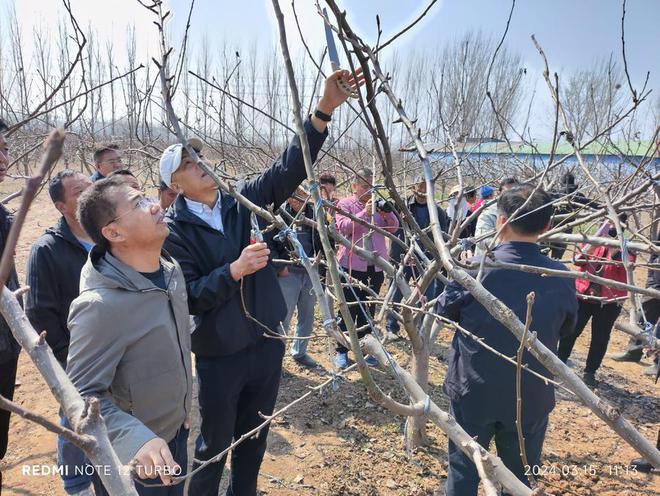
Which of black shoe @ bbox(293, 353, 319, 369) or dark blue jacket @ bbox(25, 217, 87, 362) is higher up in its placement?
dark blue jacket @ bbox(25, 217, 87, 362)

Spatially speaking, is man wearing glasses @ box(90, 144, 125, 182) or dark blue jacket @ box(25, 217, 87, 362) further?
man wearing glasses @ box(90, 144, 125, 182)

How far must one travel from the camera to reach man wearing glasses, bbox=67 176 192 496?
139 cm

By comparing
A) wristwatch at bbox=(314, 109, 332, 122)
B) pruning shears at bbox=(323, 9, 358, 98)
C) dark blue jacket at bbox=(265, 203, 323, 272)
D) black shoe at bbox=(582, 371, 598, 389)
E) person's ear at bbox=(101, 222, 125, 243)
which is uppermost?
wristwatch at bbox=(314, 109, 332, 122)

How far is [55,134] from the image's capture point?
13.4 inches

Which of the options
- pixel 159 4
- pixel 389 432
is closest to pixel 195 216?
pixel 159 4

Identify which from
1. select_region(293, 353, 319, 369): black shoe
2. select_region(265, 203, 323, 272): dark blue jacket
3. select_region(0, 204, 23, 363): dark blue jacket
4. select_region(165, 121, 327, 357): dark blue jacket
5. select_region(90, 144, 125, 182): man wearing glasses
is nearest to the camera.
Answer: select_region(165, 121, 327, 357): dark blue jacket

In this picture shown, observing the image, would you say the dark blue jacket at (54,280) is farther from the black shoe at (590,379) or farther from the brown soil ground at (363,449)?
the black shoe at (590,379)

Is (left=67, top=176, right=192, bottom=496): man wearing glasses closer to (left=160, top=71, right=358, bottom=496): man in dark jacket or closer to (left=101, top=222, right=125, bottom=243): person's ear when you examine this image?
(left=101, top=222, right=125, bottom=243): person's ear

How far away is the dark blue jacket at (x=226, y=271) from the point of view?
1879 millimetres

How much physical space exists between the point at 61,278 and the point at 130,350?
96 centimetres

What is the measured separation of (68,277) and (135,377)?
99cm

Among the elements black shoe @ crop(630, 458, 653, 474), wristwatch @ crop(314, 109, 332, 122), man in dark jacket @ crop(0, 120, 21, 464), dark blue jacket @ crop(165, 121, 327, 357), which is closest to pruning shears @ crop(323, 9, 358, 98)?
wristwatch @ crop(314, 109, 332, 122)

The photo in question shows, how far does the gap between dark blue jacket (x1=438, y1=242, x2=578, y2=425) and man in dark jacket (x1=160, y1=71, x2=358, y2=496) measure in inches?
33.6

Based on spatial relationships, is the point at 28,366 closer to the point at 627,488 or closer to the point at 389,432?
the point at 389,432
